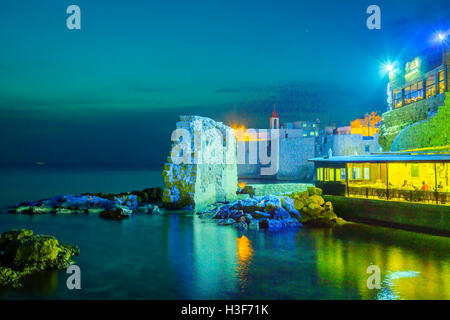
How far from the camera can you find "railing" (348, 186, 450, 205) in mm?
16031

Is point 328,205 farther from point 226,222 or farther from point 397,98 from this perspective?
point 397,98

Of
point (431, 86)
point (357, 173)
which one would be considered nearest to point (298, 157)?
point (431, 86)

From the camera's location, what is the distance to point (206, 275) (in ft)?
38.6

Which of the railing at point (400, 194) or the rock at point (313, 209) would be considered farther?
the rock at point (313, 209)

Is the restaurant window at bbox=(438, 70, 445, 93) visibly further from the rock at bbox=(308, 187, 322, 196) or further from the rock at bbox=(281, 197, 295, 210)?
Answer: the rock at bbox=(281, 197, 295, 210)

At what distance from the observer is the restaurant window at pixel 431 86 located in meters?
25.1

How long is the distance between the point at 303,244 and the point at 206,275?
17.4ft

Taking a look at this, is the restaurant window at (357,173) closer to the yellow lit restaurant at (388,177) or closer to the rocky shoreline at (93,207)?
the yellow lit restaurant at (388,177)

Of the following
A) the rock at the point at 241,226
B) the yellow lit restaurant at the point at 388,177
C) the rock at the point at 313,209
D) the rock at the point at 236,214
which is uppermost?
the yellow lit restaurant at the point at 388,177

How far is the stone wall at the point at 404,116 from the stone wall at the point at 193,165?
1428 cm

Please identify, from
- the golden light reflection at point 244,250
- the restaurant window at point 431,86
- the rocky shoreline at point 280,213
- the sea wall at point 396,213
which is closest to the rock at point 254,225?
the rocky shoreline at point 280,213

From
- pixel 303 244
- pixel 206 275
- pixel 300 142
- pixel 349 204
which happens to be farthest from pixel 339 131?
pixel 206 275
